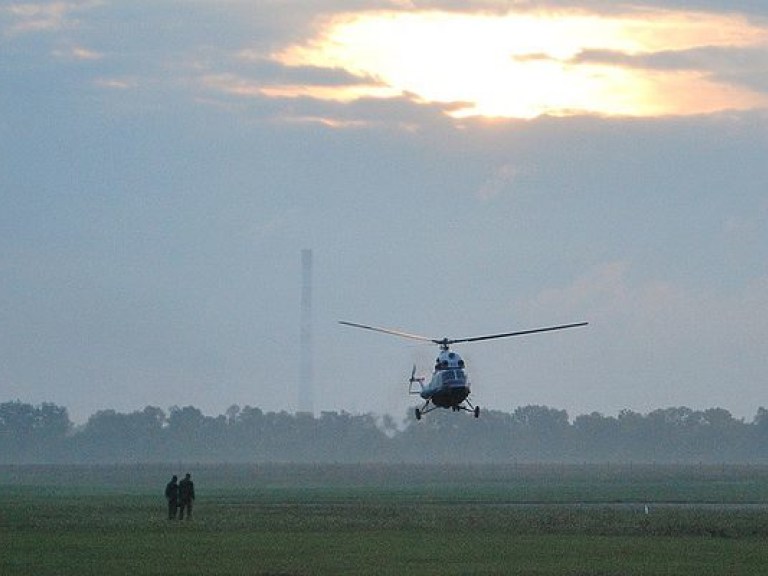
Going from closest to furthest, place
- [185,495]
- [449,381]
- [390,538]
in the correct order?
[390,538] → [185,495] → [449,381]

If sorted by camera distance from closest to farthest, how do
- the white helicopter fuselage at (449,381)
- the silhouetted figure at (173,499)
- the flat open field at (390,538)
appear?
1. the flat open field at (390,538)
2. the silhouetted figure at (173,499)
3. the white helicopter fuselage at (449,381)

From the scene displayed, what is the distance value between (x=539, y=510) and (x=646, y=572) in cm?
2568

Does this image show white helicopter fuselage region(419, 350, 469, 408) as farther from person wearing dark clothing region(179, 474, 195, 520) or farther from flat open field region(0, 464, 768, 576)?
person wearing dark clothing region(179, 474, 195, 520)

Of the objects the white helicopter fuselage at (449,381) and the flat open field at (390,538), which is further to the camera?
the white helicopter fuselage at (449,381)

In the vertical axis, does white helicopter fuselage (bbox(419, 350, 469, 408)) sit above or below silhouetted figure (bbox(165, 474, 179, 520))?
above

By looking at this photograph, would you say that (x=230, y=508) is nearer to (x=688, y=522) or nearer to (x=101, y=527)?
(x=101, y=527)

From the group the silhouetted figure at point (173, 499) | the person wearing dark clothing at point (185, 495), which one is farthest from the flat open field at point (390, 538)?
the person wearing dark clothing at point (185, 495)

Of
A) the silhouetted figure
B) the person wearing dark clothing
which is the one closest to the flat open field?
the silhouetted figure

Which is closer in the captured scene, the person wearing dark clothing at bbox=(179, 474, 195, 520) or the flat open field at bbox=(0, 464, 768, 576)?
the flat open field at bbox=(0, 464, 768, 576)

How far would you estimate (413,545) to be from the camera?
4194 cm

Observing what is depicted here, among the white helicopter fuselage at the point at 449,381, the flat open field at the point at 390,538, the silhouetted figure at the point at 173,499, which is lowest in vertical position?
the flat open field at the point at 390,538

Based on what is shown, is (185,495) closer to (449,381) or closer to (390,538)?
(390,538)

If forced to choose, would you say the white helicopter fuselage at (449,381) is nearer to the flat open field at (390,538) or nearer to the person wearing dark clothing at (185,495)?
the flat open field at (390,538)

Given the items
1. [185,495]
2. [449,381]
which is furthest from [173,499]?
[449,381]
